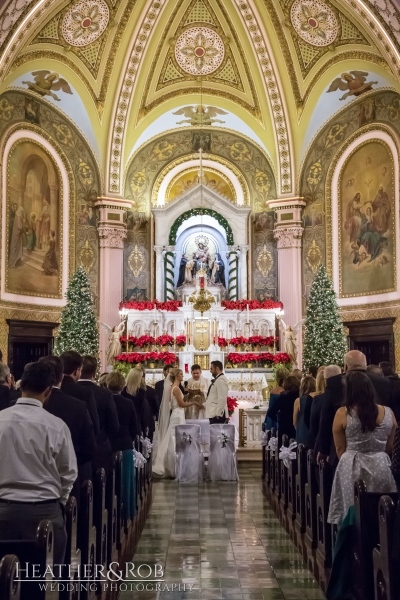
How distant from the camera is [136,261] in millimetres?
22453

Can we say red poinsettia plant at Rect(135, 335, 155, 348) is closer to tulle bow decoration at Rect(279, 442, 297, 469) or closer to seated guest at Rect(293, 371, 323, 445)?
tulle bow decoration at Rect(279, 442, 297, 469)

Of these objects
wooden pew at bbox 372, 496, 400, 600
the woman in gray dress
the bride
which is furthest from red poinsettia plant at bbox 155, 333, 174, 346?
wooden pew at bbox 372, 496, 400, 600

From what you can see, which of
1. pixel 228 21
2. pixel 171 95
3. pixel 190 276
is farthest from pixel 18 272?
pixel 228 21

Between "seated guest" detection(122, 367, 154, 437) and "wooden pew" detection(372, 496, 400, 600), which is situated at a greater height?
"seated guest" detection(122, 367, 154, 437)

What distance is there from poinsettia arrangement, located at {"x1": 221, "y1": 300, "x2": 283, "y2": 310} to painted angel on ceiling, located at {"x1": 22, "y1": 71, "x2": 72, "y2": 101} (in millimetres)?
7407

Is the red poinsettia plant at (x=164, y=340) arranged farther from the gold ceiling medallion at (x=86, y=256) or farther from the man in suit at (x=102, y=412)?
the man in suit at (x=102, y=412)

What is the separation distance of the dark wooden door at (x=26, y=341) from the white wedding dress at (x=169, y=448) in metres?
7.31

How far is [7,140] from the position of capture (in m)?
19.6

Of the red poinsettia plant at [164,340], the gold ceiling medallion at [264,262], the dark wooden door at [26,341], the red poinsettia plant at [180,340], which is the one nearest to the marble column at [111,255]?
the dark wooden door at [26,341]

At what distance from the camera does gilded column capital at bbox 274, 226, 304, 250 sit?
2184 centimetres

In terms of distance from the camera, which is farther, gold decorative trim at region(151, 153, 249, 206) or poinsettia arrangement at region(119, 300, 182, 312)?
gold decorative trim at region(151, 153, 249, 206)

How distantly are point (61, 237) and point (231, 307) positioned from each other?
5.28 meters

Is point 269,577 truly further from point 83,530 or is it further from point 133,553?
point 83,530

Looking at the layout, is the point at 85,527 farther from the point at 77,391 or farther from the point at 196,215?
the point at 196,215
